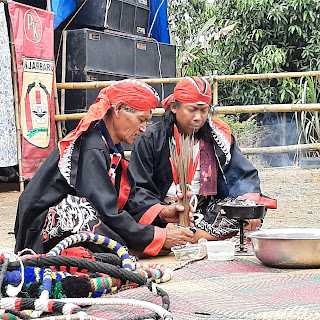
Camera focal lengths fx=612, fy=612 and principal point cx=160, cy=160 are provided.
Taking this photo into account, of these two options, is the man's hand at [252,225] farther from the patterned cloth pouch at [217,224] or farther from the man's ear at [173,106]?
the man's ear at [173,106]

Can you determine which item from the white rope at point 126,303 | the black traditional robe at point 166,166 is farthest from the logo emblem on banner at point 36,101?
the white rope at point 126,303

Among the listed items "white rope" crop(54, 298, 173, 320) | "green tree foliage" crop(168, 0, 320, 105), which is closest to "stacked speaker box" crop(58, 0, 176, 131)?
"green tree foliage" crop(168, 0, 320, 105)

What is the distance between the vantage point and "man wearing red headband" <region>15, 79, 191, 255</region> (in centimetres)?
278

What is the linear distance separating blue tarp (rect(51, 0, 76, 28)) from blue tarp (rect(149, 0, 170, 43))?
71.5 inches

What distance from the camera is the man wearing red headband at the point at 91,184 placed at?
278 cm

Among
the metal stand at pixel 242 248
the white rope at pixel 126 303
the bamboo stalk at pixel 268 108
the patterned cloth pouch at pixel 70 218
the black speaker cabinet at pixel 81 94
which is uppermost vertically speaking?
the black speaker cabinet at pixel 81 94

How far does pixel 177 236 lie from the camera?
3154 mm

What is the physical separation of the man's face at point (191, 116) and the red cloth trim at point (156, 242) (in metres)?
0.84

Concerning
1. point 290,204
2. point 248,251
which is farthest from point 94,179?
point 290,204

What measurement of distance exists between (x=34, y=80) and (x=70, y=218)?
4354mm

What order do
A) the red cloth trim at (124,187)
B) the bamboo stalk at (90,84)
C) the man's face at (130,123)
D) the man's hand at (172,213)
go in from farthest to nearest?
the bamboo stalk at (90,84) < the man's hand at (172,213) < the red cloth trim at (124,187) < the man's face at (130,123)

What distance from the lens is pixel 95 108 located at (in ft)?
9.75

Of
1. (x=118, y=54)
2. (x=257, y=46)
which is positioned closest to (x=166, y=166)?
(x=118, y=54)

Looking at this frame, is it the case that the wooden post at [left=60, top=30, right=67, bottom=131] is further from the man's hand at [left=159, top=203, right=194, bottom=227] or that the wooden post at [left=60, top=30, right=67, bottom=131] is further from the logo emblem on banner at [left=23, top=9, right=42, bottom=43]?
the man's hand at [left=159, top=203, right=194, bottom=227]
